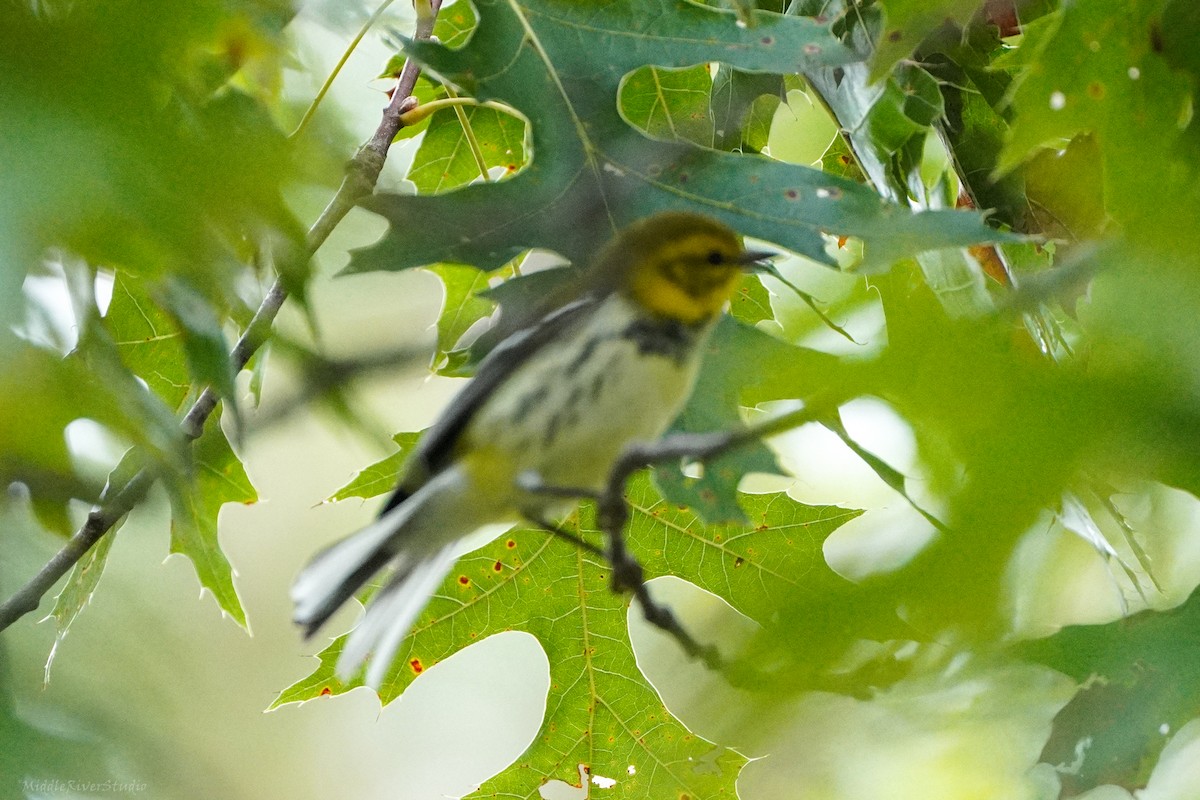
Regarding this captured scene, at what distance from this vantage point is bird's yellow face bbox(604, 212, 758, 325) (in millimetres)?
1024

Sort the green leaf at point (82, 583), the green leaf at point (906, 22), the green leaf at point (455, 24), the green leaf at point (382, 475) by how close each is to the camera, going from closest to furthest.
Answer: the green leaf at point (906, 22) < the green leaf at point (82, 583) < the green leaf at point (382, 475) < the green leaf at point (455, 24)

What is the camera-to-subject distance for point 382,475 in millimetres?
1404

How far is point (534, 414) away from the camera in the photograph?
980mm

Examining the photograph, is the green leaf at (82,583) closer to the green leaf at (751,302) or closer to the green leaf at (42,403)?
the green leaf at (751,302)

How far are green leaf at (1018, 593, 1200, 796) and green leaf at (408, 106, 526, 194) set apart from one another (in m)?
1.06

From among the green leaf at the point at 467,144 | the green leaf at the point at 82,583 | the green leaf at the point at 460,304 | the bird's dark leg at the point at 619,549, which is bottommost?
the green leaf at the point at 82,583

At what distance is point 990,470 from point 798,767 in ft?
0.53

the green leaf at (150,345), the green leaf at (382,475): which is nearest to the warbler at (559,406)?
the green leaf at (382,475)

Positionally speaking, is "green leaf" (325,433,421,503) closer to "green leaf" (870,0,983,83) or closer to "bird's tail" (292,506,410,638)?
"bird's tail" (292,506,410,638)

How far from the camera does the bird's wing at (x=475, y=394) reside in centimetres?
101

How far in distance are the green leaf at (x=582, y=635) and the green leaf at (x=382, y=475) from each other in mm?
157

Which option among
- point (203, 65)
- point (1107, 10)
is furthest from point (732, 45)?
point (203, 65)

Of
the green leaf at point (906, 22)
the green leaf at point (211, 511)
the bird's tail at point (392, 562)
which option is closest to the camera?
the green leaf at point (906, 22)

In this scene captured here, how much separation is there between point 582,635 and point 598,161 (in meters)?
0.60
